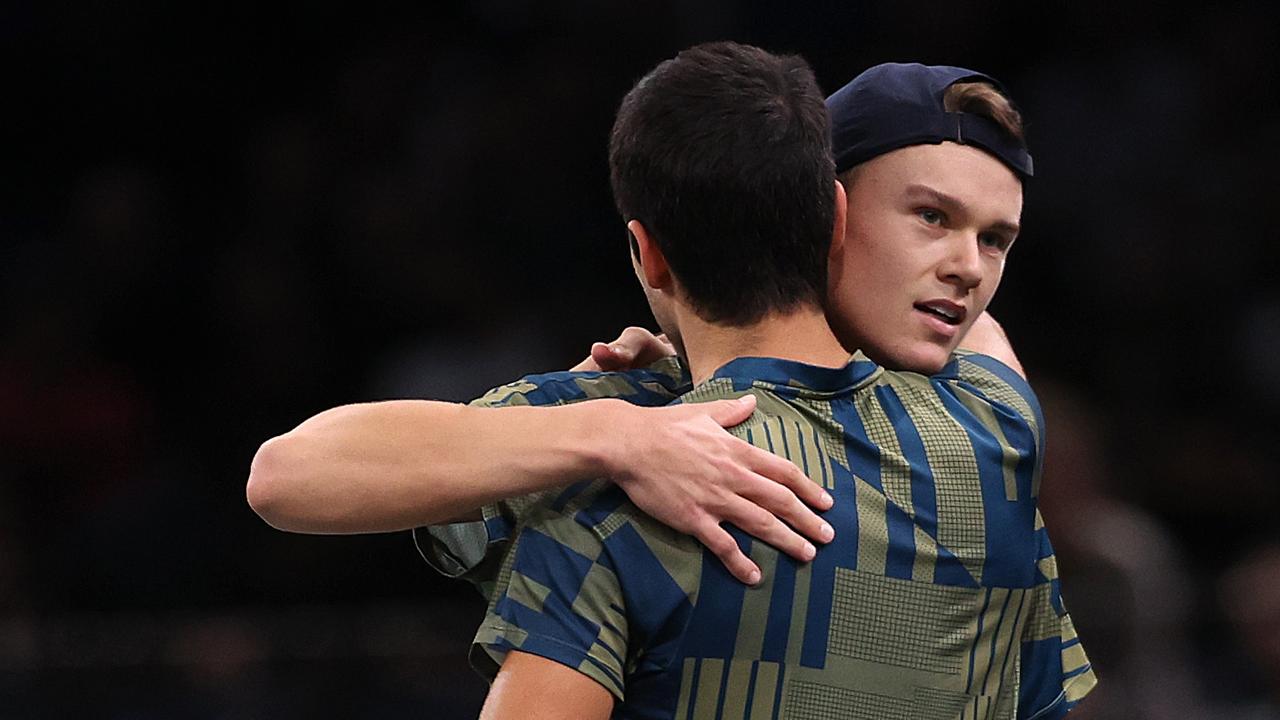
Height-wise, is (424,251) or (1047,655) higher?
(1047,655)

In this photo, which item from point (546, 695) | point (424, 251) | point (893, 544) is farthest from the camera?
point (424, 251)

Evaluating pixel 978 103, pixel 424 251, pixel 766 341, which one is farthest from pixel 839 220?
pixel 424 251

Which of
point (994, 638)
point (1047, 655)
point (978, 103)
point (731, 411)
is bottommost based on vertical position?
point (1047, 655)

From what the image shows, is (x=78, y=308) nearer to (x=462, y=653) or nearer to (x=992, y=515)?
(x=462, y=653)

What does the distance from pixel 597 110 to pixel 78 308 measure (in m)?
1.89

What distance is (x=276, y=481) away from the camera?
1753 millimetres

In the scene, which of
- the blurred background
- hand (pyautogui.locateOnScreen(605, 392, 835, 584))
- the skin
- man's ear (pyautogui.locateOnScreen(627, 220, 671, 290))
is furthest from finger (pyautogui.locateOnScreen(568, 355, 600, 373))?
the blurred background

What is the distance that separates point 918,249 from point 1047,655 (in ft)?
1.55

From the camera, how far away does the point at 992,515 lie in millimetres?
1817

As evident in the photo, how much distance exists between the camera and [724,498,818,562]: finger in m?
1.67

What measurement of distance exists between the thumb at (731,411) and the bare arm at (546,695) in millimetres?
282

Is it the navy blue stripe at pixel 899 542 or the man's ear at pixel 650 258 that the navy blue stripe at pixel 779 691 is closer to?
the navy blue stripe at pixel 899 542

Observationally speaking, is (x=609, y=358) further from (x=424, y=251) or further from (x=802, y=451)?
(x=424, y=251)

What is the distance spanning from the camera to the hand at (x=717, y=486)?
167 cm
